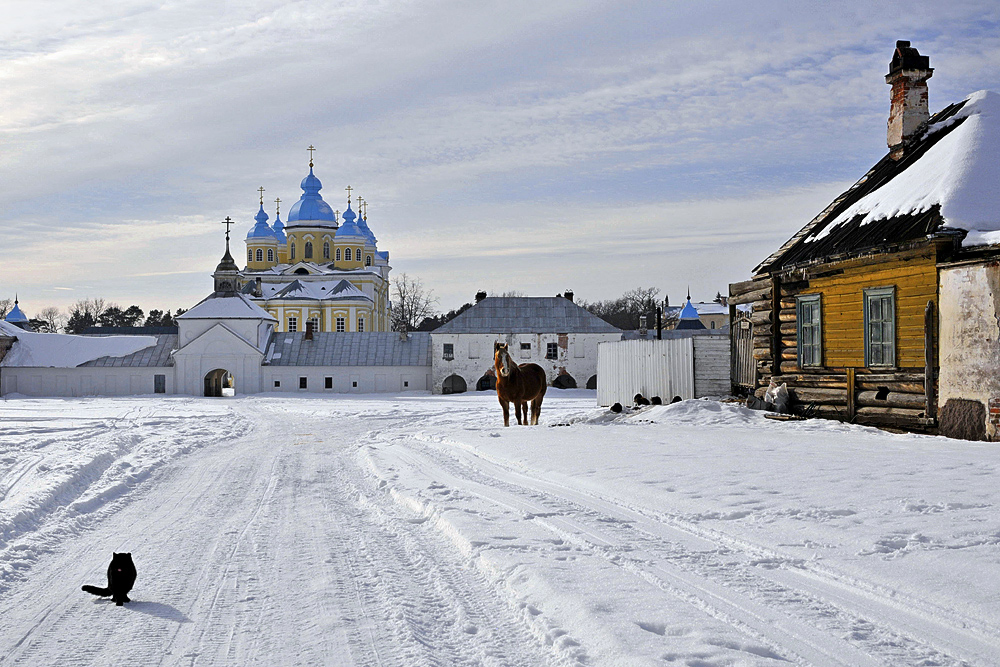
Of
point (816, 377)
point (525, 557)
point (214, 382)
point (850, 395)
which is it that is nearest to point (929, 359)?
point (850, 395)

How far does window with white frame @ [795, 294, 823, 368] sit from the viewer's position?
17.8 m

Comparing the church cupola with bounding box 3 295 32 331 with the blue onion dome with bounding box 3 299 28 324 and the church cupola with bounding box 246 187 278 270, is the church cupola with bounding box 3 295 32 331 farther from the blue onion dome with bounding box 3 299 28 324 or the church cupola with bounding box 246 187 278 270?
the church cupola with bounding box 246 187 278 270

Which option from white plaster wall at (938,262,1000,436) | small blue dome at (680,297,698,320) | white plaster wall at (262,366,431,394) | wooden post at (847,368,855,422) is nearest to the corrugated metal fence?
wooden post at (847,368,855,422)

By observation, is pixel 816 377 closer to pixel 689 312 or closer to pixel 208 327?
pixel 208 327

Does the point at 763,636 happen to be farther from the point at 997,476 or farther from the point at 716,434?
the point at 716,434

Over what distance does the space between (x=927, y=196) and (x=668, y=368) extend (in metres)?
10.0

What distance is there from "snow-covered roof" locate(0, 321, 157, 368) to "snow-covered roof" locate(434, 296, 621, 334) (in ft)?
58.6

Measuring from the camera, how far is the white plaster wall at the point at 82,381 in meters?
50.9

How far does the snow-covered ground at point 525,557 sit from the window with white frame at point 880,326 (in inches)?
82.0

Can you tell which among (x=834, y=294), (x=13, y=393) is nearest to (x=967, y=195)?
(x=834, y=294)

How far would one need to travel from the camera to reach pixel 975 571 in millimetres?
6195

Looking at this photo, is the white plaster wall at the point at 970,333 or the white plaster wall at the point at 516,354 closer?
the white plaster wall at the point at 970,333

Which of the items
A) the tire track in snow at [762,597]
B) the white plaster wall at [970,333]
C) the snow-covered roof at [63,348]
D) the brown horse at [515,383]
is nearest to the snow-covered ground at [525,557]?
the tire track in snow at [762,597]

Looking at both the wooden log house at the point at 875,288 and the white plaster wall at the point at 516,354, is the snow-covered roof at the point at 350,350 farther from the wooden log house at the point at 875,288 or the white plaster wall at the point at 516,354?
the wooden log house at the point at 875,288
